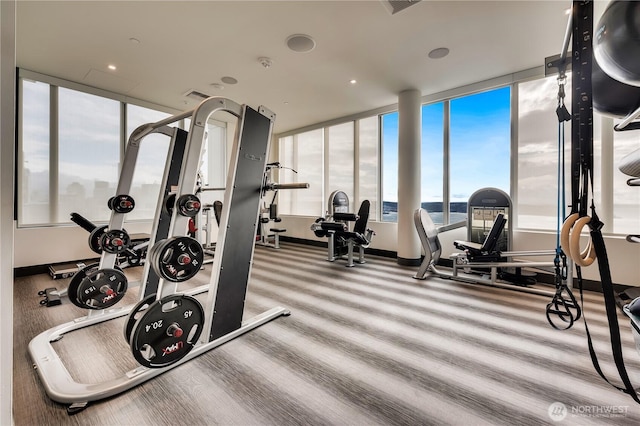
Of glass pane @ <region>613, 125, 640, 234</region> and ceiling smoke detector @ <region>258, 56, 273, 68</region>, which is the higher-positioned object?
ceiling smoke detector @ <region>258, 56, 273, 68</region>

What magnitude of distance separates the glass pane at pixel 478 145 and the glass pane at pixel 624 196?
1164 millimetres

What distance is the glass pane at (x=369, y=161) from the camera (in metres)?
5.98

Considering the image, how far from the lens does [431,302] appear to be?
3.06 metres

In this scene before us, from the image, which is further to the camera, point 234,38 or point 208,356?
point 234,38

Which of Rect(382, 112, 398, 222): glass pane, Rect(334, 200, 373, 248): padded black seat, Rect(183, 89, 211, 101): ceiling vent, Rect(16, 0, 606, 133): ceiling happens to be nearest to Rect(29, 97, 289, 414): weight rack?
Rect(16, 0, 606, 133): ceiling

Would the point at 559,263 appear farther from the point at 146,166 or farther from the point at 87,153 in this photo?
the point at 87,153

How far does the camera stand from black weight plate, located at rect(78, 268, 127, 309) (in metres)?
2.26

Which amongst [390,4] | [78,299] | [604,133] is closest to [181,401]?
[78,299]

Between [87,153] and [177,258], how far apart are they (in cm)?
462

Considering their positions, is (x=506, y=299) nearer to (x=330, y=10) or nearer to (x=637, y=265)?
(x=637, y=265)

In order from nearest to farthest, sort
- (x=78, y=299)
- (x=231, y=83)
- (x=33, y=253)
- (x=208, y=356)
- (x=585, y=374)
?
(x=585, y=374) → (x=208, y=356) → (x=78, y=299) → (x=33, y=253) → (x=231, y=83)

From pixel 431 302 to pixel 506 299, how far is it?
0.92 m

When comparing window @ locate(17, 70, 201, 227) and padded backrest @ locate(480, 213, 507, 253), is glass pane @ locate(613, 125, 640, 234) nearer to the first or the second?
padded backrest @ locate(480, 213, 507, 253)

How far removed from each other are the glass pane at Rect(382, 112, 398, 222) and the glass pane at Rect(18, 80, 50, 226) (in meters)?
5.99
